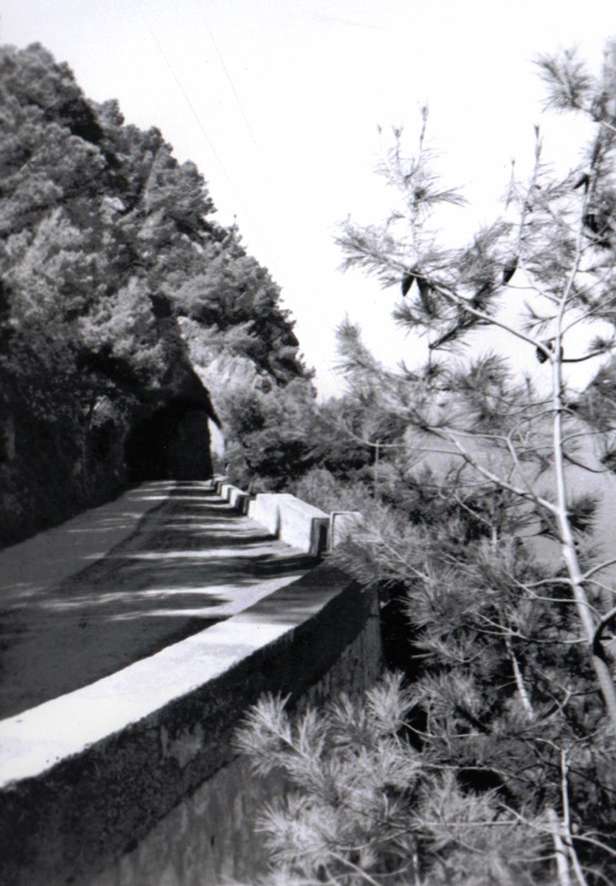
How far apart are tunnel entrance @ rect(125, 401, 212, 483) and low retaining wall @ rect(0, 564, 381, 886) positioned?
25.0 metres

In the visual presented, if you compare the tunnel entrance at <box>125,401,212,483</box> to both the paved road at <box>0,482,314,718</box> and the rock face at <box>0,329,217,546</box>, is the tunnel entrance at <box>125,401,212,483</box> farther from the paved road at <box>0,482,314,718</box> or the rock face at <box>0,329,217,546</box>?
the paved road at <box>0,482,314,718</box>

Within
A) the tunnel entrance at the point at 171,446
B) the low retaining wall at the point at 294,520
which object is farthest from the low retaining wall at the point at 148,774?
the tunnel entrance at the point at 171,446

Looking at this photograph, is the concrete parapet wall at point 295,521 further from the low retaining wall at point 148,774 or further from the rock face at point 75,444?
the low retaining wall at point 148,774

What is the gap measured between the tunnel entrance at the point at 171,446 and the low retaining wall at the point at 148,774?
81.9ft

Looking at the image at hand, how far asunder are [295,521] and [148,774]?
964cm

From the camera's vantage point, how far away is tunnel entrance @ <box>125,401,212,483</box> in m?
30.3

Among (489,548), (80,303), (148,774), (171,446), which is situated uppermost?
(80,303)

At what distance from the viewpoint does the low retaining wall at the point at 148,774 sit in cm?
201

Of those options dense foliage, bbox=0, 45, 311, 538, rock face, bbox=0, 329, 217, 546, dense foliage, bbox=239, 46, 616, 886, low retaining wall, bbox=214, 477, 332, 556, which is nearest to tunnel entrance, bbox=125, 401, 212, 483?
rock face, bbox=0, 329, 217, 546

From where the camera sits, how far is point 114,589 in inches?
343

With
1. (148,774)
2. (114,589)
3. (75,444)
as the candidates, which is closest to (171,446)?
(75,444)

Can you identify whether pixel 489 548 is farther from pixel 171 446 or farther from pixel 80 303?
pixel 171 446

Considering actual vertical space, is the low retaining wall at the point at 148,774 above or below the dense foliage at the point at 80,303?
below

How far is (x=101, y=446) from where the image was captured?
67.3 feet
